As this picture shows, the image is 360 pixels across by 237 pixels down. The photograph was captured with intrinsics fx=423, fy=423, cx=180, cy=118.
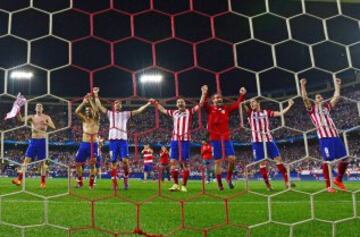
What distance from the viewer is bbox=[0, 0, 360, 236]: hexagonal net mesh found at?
3.19 metres

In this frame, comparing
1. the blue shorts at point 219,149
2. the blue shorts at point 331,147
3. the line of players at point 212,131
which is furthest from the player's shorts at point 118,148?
the blue shorts at point 331,147

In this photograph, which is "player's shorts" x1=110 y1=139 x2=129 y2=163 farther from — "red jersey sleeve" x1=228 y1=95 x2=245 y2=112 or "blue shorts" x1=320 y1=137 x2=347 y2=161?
"blue shorts" x1=320 y1=137 x2=347 y2=161

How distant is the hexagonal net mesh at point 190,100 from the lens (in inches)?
126

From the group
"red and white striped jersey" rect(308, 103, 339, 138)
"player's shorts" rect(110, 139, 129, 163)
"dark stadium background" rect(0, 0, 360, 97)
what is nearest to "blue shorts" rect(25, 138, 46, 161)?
"player's shorts" rect(110, 139, 129, 163)

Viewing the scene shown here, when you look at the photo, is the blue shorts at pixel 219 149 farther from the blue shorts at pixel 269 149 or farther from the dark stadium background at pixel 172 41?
the dark stadium background at pixel 172 41

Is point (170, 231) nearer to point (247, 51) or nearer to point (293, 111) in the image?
point (247, 51)

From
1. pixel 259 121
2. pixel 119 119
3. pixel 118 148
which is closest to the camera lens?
pixel 119 119

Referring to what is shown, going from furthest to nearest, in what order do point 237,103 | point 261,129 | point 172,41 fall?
point 172,41
point 261,129
point 237,103

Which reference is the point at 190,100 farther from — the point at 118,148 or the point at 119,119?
the point at 118,148

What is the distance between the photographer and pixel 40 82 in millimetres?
24094

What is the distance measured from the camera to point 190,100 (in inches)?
298

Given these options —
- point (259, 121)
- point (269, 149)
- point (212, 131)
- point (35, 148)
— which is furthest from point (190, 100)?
point (35, 148)

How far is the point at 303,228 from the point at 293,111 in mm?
10359

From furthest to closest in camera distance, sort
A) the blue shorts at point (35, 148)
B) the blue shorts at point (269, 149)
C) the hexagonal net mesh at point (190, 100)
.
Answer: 1. the blue shorts at point (35, 148)
2. the blue shorts at point (269, 149)
3. the hexagonal net mesh at point (190, 100)
